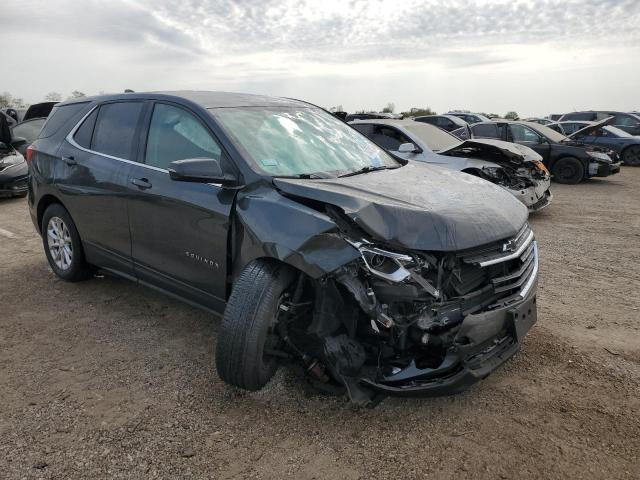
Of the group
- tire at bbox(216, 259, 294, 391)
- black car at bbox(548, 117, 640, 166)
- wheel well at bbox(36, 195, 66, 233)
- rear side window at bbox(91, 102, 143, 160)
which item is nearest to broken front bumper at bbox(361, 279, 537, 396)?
tire at bbox(216, 259, 294, 391)

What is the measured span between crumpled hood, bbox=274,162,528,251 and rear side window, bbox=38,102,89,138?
108 inches

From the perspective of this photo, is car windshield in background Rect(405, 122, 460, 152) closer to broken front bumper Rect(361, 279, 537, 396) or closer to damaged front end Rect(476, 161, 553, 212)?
damaged front end Rect(476, 161, 553, 212)

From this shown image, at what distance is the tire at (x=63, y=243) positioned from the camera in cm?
466

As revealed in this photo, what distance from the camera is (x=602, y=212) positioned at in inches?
342

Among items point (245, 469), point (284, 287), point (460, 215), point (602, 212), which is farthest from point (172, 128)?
point (602, 212)

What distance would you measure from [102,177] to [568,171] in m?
11.1

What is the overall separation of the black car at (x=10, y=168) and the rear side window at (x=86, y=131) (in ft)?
19.8

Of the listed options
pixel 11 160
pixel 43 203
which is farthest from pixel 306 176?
pixel 11 160

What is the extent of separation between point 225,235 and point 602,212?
7665 millimetres

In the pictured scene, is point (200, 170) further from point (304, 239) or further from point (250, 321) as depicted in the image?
point (250, 321)

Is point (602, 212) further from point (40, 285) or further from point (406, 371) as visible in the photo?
point (40, 285)

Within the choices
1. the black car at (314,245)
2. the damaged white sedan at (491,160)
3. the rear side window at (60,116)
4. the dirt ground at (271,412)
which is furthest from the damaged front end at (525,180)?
the rear side window at (60,116)

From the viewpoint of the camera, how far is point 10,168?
9.62 metres

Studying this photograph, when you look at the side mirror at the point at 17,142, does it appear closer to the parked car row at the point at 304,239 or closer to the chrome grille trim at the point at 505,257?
the parked car row at the point at 304,239
